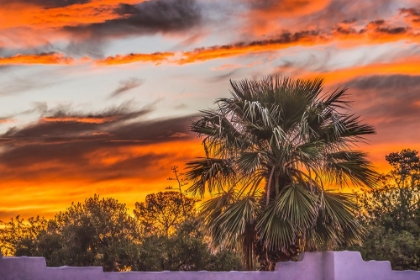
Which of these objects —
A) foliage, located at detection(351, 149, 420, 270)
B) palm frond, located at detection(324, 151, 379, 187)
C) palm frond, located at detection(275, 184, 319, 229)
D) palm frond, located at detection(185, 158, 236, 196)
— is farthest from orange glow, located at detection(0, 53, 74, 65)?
foliage, located at detection(351, 149, 420, 270)

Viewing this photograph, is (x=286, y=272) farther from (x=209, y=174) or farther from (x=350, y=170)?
(x=209, y=174)

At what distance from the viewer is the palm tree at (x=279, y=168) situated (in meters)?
18.5

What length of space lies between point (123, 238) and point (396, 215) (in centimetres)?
1289

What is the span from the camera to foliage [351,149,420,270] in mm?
31484

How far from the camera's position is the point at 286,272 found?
17672mm

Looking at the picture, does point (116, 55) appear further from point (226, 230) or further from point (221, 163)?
point (226, 230)

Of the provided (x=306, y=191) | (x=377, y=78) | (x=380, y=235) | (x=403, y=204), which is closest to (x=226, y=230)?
(x=306, y=191)

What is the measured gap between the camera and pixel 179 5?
88.9 ft

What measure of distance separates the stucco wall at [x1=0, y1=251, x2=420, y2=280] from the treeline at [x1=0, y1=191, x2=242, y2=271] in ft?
51.7

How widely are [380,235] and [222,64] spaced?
11.2m

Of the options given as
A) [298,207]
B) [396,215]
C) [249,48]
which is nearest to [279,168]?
[298,207]

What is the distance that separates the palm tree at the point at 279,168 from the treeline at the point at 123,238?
14022 mm

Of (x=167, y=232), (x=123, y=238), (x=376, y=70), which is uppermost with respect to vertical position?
(x=376, y=70)

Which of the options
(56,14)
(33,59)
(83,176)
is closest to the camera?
(56,14)
